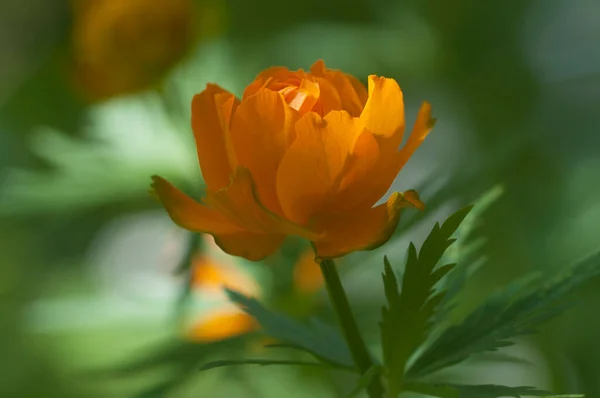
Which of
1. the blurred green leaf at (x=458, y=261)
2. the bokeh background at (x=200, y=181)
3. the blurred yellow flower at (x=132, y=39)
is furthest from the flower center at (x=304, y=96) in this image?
the blurred yellow flower at (x=132, y=39)

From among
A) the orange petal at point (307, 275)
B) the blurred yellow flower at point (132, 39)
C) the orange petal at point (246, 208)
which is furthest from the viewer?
the blurred yellow flower at point (132, 39)

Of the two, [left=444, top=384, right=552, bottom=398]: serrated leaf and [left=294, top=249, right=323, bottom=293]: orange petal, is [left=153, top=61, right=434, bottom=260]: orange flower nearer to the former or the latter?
[left=444, top=384, right=552, bottom=398]: serrated leaf

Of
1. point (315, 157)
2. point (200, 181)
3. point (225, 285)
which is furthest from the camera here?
point (200, 181)

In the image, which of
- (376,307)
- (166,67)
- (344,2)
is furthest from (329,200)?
(344,2)

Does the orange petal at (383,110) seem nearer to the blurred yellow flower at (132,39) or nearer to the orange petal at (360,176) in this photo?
the orange petal at (360,176)

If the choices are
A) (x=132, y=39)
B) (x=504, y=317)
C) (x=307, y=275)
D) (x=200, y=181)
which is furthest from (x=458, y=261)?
(x=132, y=39)

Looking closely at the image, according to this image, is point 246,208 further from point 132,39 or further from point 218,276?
point 132,39
